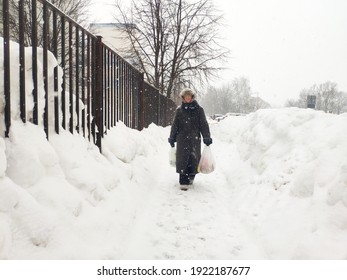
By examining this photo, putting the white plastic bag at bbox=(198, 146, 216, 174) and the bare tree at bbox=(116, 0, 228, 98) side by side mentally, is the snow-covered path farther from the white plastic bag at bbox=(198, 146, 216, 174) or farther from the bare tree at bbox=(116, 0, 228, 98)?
the bare tree at bbox=(116, 0, 228, 98)

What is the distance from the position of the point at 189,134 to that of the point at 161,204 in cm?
168

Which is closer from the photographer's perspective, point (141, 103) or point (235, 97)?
point (141, 103)

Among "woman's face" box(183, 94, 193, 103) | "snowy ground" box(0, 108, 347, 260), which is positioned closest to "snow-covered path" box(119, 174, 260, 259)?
"snowy ground" box(0, 108, 347, 260)

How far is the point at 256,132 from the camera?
23.5 feet

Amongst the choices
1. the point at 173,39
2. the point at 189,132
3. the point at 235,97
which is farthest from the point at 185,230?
the point at 235,97

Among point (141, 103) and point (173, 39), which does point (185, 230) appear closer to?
point (141, 103)

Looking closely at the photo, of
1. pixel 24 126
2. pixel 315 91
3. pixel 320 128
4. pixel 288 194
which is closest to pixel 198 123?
pixel 320 128

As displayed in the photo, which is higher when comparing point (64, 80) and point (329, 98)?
point (329, 98)

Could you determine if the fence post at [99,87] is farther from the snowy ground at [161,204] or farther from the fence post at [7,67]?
the fence post at [7,67]

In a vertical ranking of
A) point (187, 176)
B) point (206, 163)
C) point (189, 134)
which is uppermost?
point (189, 134)

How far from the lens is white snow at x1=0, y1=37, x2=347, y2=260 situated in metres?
2.57

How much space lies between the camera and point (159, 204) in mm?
4879
